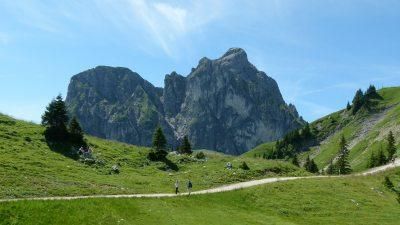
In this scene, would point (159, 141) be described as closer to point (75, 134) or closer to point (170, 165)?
point (170, 165)

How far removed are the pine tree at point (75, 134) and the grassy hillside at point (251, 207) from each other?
2990 cm

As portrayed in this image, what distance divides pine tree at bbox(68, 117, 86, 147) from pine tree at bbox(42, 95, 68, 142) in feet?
3.45

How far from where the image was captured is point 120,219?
43.5m

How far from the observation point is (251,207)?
58156mm

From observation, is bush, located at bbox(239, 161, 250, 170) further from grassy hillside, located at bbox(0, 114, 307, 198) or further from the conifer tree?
the conifer tree

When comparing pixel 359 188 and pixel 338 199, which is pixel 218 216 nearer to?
pixel 338 199

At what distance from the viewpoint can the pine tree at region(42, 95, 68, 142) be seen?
255 feet

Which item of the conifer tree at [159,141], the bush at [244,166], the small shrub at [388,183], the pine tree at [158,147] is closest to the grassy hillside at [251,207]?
the small shrub at [388,183]

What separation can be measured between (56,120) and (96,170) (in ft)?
51.6

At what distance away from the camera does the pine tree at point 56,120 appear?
255 feet

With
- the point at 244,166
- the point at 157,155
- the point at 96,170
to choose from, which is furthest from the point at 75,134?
the point at 244,166

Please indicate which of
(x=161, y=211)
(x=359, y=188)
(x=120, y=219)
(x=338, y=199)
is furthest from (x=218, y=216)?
(x=359, y=188)

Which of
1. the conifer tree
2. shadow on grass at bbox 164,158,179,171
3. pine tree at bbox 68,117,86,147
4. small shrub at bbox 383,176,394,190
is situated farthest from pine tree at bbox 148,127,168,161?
small shrub at bbox 383,176,394,190

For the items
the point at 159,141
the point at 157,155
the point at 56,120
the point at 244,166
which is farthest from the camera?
the point at 159,141
